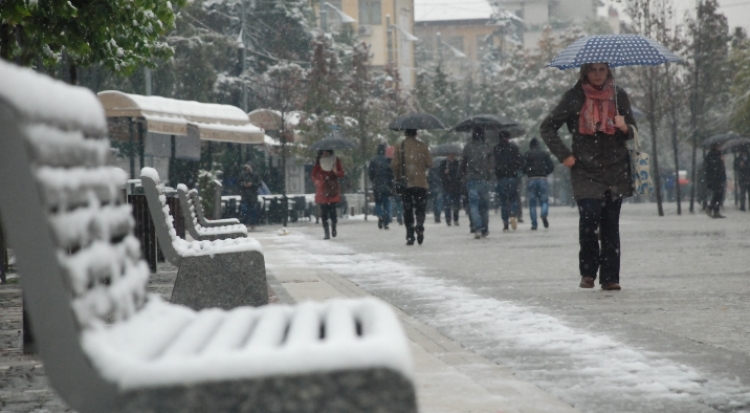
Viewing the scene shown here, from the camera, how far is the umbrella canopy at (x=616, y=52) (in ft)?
38.3

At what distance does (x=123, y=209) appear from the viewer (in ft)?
11.0

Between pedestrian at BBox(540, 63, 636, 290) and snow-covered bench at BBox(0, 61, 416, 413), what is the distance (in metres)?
7.12

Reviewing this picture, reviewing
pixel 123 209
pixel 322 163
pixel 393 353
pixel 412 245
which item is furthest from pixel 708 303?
pixel 322 163

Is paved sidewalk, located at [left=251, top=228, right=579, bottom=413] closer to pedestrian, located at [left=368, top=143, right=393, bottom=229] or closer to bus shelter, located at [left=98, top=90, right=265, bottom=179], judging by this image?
bus shelter, located at [left=98, top=90, right=265, bottom=179]

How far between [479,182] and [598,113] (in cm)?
1172

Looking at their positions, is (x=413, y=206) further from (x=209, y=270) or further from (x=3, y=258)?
(x=209, y=270)

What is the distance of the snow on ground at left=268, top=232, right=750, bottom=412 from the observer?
4.91 metres

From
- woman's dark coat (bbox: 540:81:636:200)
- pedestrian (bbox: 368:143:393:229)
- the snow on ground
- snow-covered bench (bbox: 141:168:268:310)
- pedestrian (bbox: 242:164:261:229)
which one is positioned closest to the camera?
the snow on ground

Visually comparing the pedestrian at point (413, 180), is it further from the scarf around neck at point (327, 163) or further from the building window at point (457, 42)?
the building window at point (457, 42)

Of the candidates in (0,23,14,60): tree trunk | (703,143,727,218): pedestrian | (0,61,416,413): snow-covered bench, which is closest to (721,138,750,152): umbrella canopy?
(703,143,727,218): pedestrian

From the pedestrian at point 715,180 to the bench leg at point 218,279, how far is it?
25113mm

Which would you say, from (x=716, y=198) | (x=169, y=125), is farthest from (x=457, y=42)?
(x=169, y=125)

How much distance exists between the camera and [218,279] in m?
7.05

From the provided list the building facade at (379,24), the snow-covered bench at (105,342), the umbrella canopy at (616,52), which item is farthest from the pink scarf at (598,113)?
the building facade at (379,24)
